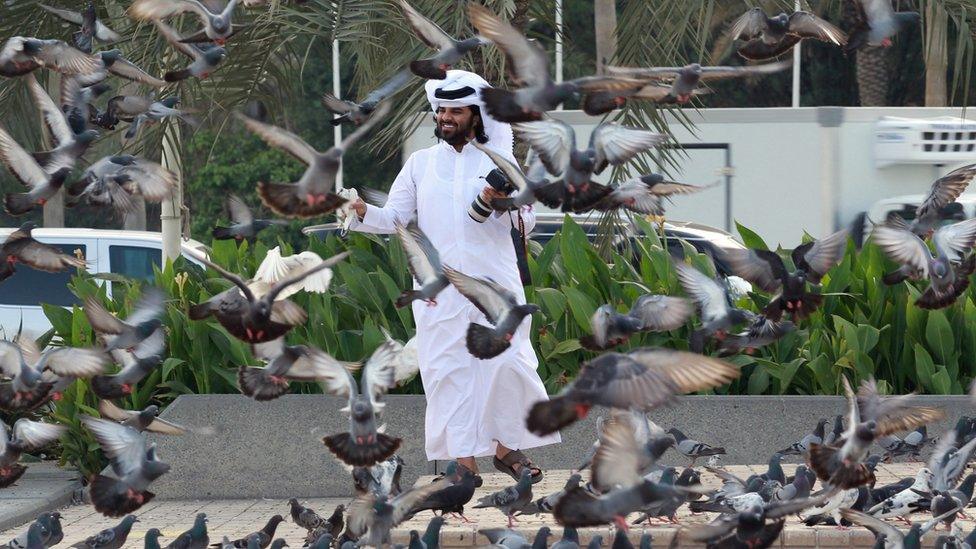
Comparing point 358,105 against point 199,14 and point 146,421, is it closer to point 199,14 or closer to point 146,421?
point 199,14

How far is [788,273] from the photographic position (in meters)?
6.88

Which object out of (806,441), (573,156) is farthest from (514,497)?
(806,441)

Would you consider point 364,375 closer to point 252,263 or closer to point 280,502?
point 280,502

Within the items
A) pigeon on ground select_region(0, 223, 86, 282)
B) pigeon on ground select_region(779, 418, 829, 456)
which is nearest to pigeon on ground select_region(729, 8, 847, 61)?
pigeon on ground select_region(779, 418, 829, 456)

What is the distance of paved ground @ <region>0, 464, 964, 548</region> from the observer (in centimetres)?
618

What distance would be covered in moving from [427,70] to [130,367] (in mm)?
2035

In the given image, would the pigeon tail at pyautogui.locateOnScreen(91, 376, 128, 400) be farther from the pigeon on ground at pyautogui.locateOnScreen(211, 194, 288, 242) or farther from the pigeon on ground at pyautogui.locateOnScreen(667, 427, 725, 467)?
the pigeon on ground at pyautogui.locateOnScreen(667, 427, 725, 467)

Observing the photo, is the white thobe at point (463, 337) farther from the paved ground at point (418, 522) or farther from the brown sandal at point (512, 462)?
the paved ground at point (418, 522)

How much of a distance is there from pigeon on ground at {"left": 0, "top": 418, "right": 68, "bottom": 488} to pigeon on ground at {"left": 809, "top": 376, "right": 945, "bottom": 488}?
11.3 ft

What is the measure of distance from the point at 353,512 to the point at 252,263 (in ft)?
12.4

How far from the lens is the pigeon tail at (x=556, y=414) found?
472cm

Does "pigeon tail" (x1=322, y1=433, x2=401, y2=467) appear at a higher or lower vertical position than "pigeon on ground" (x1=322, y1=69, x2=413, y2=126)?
lower

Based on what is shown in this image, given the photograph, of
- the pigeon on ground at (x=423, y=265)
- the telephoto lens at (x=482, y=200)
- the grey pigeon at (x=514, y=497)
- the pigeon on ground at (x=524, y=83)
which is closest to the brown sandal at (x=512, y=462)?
the grey pigeon at (x=514, y=497)

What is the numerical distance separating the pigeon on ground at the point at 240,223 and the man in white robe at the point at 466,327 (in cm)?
43
